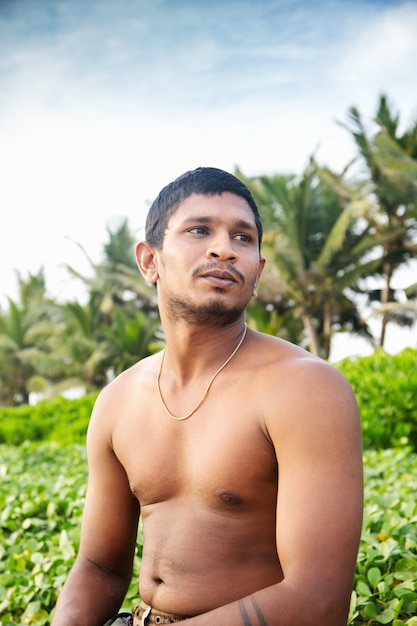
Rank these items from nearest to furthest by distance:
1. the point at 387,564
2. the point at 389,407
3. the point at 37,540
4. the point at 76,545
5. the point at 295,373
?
the point at 295,373, the point at 387,564, the point at 76,545, the point at 37,540, the point at 389,407

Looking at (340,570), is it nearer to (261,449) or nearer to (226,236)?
(261,449)

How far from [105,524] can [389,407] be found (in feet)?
15.9

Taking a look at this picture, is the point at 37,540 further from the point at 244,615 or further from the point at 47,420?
the point at 47,420

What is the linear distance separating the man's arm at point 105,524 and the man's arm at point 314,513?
597 mm

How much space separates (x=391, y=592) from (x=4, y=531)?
252 centimetres

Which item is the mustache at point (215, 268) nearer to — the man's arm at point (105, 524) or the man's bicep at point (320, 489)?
the man's bicep at point (320, 489)

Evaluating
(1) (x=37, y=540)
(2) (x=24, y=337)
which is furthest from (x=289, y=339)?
(1) (x=37, y=540)

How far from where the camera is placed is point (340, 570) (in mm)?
1504

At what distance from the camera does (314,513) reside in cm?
152

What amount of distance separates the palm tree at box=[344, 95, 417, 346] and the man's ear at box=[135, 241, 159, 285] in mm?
19394

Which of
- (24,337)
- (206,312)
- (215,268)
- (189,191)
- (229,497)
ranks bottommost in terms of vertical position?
(24,337)

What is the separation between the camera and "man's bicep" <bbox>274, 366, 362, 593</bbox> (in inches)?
59.1

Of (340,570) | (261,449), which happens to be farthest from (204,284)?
(340,570)

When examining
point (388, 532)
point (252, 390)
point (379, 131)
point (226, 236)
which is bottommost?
point (388, 532)
